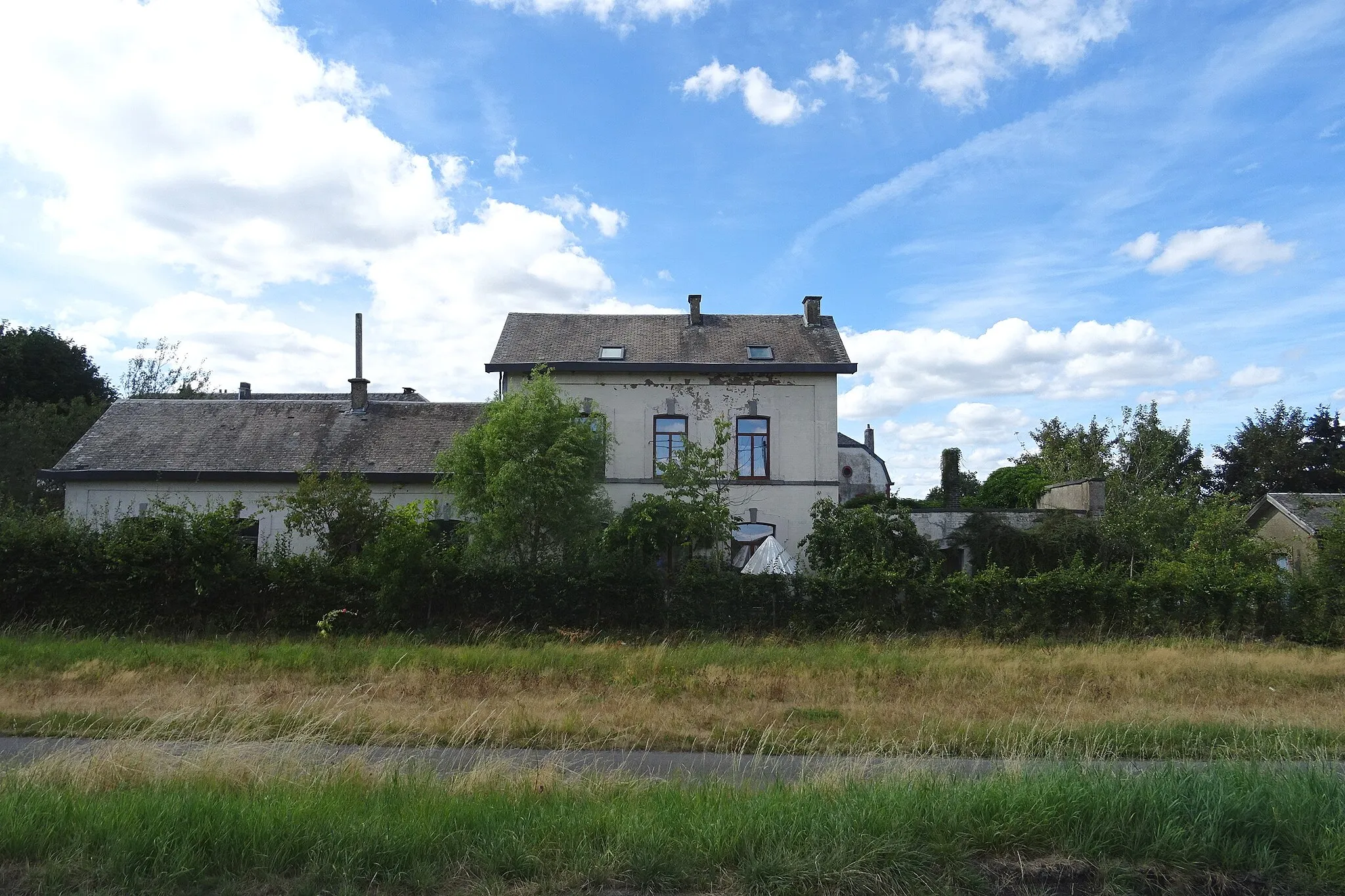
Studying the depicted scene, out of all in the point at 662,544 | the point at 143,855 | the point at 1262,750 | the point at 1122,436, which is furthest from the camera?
the point at 1122,436

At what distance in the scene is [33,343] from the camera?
3916 centimetres

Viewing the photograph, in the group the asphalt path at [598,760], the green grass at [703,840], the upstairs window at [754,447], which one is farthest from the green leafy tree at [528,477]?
the green grass at [703,840]

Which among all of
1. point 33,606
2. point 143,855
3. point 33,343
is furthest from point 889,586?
point 33,343

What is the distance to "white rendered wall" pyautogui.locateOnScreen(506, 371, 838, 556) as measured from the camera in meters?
25.2

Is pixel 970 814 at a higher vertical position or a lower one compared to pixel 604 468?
lower

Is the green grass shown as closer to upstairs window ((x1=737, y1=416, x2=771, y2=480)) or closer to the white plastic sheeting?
the white plastic sheeting

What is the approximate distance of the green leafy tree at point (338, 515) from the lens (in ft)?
62.4

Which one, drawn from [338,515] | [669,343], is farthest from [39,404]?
[669,343]

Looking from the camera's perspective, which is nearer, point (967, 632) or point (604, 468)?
point (967, 632)

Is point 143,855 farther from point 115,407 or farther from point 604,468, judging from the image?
point 115,407

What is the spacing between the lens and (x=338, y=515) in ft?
64.2

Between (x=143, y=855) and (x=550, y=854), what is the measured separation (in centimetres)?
208

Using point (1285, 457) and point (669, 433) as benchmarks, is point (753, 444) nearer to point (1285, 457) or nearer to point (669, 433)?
point (669, 433)

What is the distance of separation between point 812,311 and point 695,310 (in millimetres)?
3744
